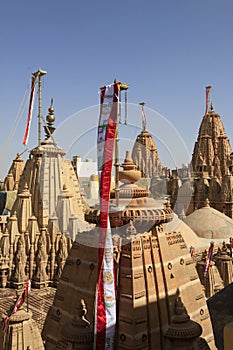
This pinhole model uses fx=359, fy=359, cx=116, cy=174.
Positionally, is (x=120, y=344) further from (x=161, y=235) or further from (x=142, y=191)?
(x=142, y=191)

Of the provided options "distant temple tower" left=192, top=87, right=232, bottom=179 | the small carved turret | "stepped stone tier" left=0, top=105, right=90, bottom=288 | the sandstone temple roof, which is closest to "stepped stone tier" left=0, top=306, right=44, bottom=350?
"stepped stone tier" left=0, top=105, right=90, bottom=288

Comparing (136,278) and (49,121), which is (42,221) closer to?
(49,121)

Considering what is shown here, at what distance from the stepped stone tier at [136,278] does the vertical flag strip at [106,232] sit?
0.32 metres

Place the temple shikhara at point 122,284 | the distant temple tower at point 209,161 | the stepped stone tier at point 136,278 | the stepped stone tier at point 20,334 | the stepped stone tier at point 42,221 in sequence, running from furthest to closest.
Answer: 1. the distant temple tower at point 209,161
2. the stepped stone tier at point 42,221
3. the stepped stone tier at point 20,334
4. the stepped stone tier at point 136,278
5. the temple shikhara at point 122,284

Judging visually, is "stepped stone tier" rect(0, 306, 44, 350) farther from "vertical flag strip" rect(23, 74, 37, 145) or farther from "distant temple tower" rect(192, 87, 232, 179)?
"distant temple tower" rect(192, 87, 232, 179)

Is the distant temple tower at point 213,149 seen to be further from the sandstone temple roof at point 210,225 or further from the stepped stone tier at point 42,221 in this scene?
the stepped stone tier at point 42,221

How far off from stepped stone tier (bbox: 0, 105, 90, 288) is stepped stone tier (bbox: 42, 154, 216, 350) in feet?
37.1

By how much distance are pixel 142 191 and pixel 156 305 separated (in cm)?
280

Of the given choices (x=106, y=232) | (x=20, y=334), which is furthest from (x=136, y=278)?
(x=20, y=334)

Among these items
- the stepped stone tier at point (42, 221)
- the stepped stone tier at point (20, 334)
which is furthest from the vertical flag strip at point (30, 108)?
the stepped stone tier at point (20, 334)

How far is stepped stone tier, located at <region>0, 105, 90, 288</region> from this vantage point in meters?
20.4

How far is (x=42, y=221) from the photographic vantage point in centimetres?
2258

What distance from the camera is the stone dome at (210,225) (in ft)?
99.3

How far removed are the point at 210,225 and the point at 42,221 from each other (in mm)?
15326
